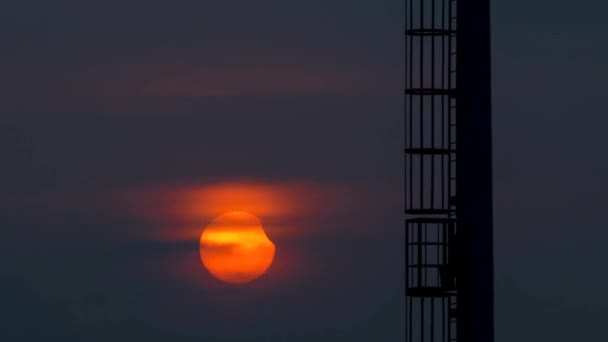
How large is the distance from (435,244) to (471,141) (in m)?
2.43

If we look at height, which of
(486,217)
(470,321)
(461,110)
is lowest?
(470,321)

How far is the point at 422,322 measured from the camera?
119ft

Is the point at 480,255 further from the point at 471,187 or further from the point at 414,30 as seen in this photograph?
the point at 414,30

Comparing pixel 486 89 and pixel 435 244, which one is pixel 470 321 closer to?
pixel 435 244

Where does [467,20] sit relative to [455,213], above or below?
above

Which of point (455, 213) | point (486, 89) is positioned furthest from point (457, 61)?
point (455, 213)

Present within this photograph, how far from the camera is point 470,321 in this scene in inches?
1406

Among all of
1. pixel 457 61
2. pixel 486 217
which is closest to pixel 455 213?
pixel 486 217

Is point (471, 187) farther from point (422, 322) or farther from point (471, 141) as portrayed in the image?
point (422, 322)

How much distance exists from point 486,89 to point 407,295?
4.92 metres

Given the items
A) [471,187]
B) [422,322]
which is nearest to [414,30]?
[471,187]

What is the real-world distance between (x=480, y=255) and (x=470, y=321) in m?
1.47

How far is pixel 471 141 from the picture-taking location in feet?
118

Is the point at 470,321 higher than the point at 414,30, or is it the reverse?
the point at 414,30
